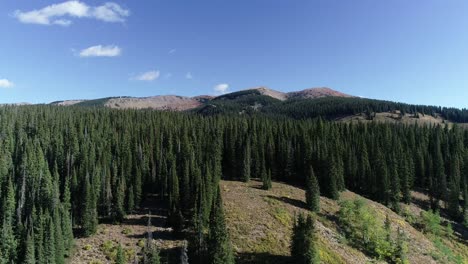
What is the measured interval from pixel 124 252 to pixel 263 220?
2738 cm

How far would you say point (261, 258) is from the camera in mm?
64188

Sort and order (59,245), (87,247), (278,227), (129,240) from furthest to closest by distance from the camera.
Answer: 1. (278,227)
2. (129,240)
3. (87,247)
4. (59,245)

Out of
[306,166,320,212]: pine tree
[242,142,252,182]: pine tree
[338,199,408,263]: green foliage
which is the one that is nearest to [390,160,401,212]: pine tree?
[338,199,408,263]: green foliage

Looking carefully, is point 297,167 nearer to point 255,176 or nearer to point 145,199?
point 255,176

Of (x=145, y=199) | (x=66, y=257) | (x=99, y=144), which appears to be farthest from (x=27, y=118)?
(x=66, y=257)

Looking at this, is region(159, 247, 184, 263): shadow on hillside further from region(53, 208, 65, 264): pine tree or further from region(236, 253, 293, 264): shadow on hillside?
region(53, 208, 65, 264): pine tree

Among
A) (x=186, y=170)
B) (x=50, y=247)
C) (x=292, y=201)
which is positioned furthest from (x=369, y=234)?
(x=50, y=247)

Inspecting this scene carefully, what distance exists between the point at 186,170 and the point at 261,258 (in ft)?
115

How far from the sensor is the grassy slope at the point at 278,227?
221 ft

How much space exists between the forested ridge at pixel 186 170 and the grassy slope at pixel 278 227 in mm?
5179

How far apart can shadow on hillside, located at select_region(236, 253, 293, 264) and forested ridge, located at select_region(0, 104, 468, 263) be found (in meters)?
5.73

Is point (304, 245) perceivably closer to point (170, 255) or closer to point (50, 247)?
point (170, 255)

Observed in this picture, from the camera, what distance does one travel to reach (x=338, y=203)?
314 feet

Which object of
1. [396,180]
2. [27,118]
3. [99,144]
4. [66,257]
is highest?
[27,118]
